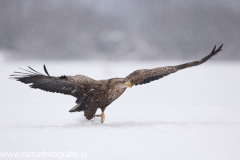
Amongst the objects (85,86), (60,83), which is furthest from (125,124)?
Answer: (60,83)

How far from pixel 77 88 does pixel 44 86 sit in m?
0.54

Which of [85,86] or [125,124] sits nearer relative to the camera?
[85,86]

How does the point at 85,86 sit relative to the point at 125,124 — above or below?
above

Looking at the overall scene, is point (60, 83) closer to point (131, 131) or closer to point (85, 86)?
point (85, 86)

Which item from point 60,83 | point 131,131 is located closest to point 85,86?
point 60,83

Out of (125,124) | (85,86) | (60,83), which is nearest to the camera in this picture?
(60,83)

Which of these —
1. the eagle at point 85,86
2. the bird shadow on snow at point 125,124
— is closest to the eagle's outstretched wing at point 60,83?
the eagle at point 85,86

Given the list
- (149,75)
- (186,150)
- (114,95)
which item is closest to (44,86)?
(114,95)

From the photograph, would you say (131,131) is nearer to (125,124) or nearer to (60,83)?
(125,124)

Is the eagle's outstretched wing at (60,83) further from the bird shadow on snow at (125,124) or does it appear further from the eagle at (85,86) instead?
the bird shadow on snow at (125,124)

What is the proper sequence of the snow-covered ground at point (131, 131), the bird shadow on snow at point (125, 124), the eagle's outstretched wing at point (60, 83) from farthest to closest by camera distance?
1. the bird shadow on snow at point (125, 124)
2. the eagle's outstretched wing at point (60, 83)
3. the snow-covered ground at point (131, 131)

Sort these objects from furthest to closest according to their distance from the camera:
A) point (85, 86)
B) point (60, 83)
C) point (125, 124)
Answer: point (125, 124) < point (85, 86) < point (60, 83)

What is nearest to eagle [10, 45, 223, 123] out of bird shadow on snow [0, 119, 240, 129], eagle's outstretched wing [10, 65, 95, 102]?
eagle's outstretched wing [10, 65, 95, 102]

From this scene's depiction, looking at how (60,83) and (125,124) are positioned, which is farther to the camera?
(125,124)
